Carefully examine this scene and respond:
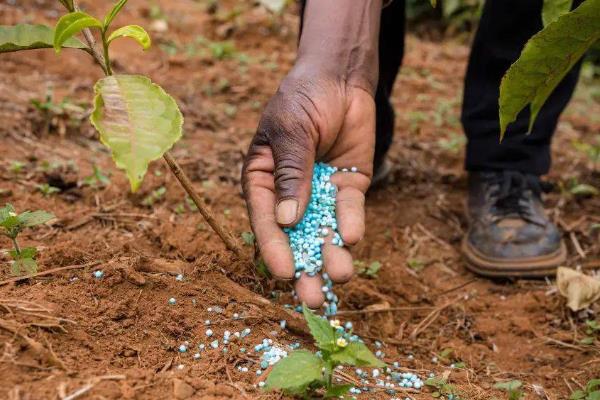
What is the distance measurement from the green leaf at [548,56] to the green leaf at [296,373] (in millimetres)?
774

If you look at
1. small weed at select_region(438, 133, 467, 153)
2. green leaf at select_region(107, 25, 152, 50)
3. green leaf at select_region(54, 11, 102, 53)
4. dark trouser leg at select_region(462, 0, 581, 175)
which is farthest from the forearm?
small weed at select_region(438, 133, 467, 153)

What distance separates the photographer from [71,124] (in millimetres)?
2824

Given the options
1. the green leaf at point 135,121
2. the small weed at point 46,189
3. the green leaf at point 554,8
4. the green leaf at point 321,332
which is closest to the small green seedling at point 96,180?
the small weed at point 46,189

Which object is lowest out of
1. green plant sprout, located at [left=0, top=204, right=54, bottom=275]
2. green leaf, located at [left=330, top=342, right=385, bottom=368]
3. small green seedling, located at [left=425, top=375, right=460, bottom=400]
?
small green seedling, located at [left=425, top=375, right=460, bottom=400]

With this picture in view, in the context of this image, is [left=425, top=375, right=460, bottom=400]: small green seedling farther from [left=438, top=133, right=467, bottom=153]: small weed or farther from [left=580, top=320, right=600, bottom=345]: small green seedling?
[left=438, top=133, right=467, bottom=153]: small weed

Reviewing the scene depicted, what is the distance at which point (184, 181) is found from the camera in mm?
1608

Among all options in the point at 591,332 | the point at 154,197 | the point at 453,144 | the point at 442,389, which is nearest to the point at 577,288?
the point at 591,332

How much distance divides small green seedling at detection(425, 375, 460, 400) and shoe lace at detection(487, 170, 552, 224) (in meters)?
1.14

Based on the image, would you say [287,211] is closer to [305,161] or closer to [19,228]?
[305,161]

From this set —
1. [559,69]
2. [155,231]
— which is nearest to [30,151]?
[155,231]

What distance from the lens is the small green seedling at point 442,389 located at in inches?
61.9

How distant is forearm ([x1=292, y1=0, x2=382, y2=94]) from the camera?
209 cm

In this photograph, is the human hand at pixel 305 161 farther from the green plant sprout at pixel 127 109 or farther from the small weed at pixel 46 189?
the small weed at pixel 46 189

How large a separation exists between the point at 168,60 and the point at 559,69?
115 inches
